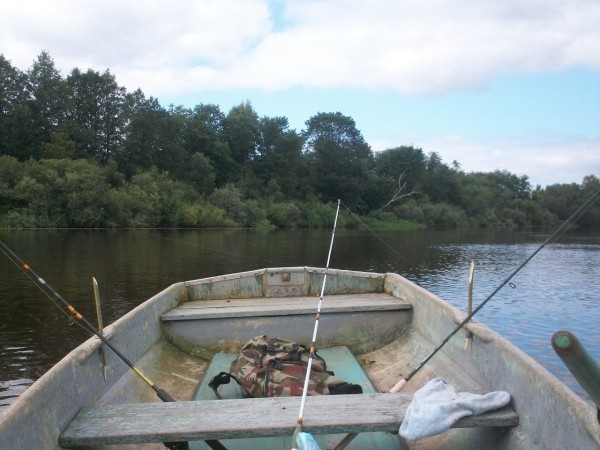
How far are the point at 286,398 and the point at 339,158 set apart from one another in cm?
7239

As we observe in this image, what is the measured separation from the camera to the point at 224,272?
1847 cm

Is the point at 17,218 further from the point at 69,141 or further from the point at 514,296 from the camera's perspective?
the point at 514,296

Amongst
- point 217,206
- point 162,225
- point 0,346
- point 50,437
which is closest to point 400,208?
point 217,206

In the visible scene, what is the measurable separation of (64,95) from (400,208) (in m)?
44.7

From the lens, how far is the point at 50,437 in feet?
9.59

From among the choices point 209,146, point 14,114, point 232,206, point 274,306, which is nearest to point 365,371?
point 274,306

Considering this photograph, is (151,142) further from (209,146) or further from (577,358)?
(577,358)

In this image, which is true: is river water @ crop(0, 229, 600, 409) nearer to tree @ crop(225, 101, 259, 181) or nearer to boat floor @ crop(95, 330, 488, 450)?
boat floor @ crop(95, 330, 488, 450)

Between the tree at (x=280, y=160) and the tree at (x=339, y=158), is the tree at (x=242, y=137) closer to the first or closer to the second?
the tree at (x=280, y=160)

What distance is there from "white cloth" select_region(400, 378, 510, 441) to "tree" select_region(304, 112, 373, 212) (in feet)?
219

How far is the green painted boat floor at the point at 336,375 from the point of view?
3824 millimetres

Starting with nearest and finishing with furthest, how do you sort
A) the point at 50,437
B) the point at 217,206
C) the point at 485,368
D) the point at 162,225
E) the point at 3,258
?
the point at 50,437, the point at 485,368, the point at 3,258, the point at 162,225, the point at 217,206

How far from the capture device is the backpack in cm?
426

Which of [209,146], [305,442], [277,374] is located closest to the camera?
[305,442]
